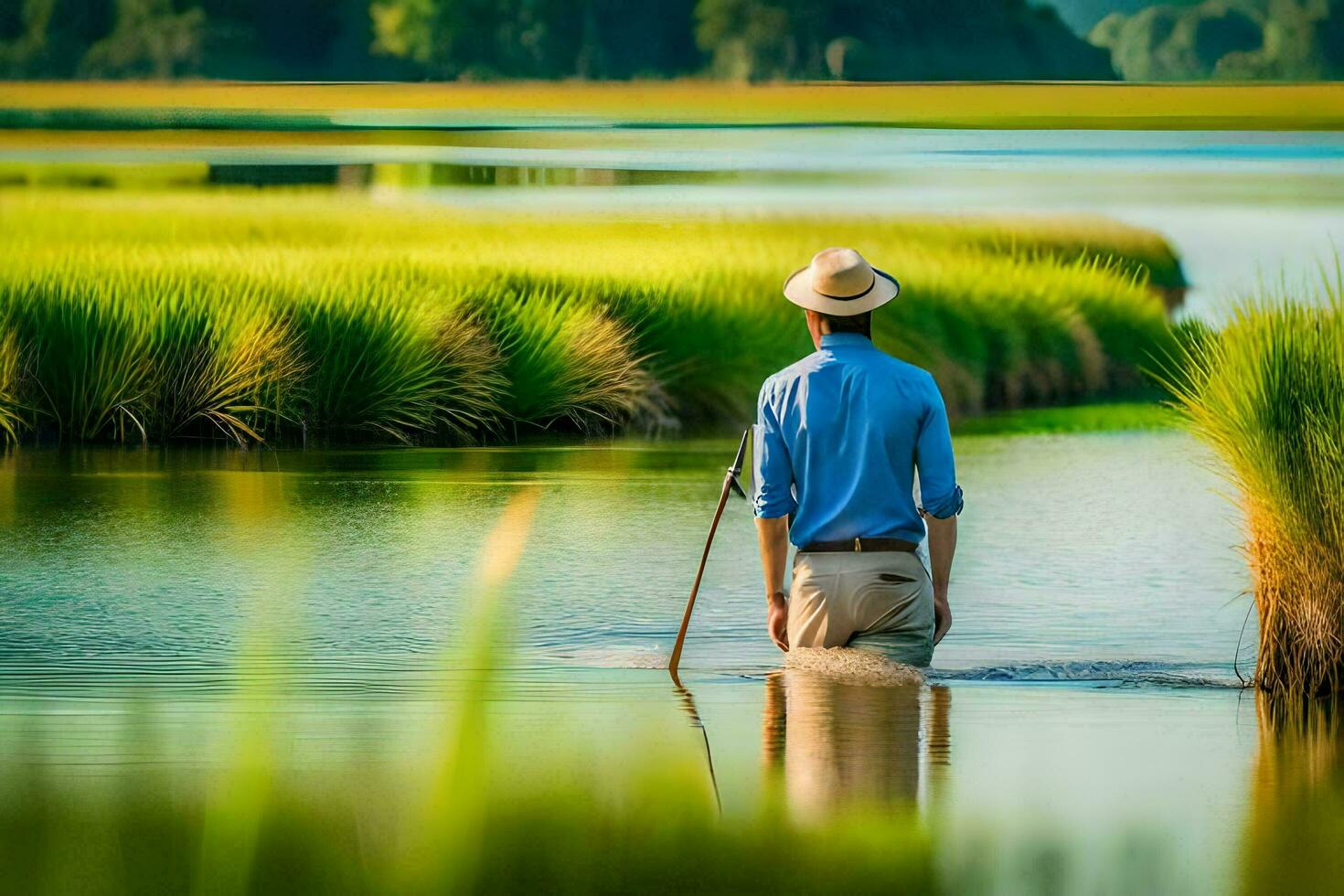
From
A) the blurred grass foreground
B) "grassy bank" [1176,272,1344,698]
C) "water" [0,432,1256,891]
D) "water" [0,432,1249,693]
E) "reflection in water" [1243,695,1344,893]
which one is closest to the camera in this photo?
the blurred grass foreground

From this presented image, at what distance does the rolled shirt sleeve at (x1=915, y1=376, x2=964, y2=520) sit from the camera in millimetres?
5961

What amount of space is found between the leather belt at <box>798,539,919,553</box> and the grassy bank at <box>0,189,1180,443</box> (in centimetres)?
1113

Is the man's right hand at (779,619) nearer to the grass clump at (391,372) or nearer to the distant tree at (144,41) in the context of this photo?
the grass clump at (391,372)

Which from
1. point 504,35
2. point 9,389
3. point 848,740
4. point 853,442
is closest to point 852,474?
point 853,442

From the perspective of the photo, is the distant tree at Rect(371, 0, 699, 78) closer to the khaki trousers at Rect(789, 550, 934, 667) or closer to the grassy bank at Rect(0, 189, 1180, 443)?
the grassy bank at Rect(0, 189, 1180, 443)

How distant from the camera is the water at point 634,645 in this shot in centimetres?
548

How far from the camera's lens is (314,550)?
420 inches

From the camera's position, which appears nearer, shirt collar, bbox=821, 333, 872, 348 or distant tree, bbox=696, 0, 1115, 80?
shirt collar, bbox=821, 333, 872, 348

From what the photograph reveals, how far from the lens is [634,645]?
807cm

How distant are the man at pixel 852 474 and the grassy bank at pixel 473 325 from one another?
1109 centimetres

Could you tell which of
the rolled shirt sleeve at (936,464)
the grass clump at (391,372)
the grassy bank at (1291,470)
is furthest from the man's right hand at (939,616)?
the grass clump at (391,372)

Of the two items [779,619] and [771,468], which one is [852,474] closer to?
[771,468]

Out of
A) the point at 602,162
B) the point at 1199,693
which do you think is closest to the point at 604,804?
the point at 1199,693

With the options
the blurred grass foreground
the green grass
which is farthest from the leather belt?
the green grass
